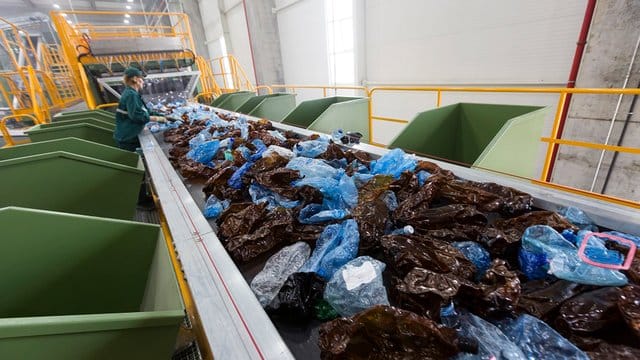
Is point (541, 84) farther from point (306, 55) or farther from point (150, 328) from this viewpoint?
point (306, 55)

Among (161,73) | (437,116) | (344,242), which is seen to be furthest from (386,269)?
(161,73)

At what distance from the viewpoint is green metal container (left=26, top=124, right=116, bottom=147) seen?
11.1ft

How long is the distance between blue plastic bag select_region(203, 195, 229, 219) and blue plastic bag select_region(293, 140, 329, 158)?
2.69 ft

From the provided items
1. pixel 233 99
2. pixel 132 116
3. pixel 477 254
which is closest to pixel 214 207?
pixel 477 254

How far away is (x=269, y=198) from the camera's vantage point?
171 centimetres

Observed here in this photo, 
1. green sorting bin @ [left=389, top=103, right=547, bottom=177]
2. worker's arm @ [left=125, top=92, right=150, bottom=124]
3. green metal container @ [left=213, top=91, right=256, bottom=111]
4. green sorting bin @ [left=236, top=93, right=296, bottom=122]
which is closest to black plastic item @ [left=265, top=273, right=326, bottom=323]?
green sorting bin @ [left=389, top=103, right=547, bottom=177]

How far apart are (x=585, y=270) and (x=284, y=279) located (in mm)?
1024

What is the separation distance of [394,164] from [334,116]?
2103mm

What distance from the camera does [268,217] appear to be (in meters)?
1.44

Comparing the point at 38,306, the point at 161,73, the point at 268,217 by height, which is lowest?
the point at 38,306

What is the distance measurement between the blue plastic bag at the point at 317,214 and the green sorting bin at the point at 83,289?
0.66m

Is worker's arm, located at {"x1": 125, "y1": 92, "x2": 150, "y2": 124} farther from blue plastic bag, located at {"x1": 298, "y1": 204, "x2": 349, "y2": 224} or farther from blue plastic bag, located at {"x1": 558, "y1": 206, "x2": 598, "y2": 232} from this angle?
blue plastic bag, located at {"x1": 558, "y1": 206, "x2": 598, "y2": 232}

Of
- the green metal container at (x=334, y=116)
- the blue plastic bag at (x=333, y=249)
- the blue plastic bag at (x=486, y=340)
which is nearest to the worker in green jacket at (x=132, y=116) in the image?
the green metal container at (x=334, y=116)

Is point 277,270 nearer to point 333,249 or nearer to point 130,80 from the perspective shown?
point 333,249
